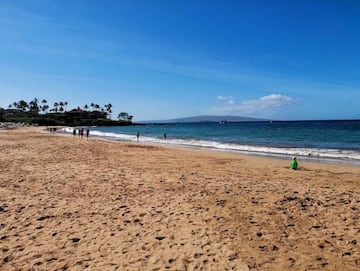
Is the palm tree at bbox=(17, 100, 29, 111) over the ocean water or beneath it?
over

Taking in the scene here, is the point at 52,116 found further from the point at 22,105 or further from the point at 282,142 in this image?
the point at 282,142

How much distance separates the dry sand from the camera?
437 centimetres

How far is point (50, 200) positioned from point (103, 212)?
5.97ft

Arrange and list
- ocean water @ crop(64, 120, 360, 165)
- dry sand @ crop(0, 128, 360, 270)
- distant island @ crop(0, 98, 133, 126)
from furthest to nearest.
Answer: distant island @ crop(0, 98, 133, 126)
ocean water @ crop(64, 120, 360, 165)
dry sand @ crop(0, 128, 360, 270)

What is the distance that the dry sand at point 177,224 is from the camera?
4371 millimetres

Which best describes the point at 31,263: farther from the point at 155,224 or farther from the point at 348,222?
the point at 348,222

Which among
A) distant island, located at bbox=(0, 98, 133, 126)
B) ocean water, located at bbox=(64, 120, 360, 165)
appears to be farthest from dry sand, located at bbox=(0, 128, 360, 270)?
distant island, located at bbox=(0, 98, 133, 126)

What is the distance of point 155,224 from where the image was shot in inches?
226

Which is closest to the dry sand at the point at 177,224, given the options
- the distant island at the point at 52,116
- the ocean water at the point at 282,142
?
the ocean water at the point at 282,142

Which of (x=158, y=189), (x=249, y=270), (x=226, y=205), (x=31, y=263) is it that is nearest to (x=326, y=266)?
(x=249, y=270)

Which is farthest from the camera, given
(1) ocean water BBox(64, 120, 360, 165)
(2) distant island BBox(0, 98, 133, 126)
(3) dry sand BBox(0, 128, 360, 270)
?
(2) distant island BBox(0, 98, 133, 126)

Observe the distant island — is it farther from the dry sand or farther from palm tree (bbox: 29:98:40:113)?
the dry sand

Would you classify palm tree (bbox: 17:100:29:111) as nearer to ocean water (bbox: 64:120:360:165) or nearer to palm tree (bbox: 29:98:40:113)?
palm tree (bbox: 29:98:40:113)

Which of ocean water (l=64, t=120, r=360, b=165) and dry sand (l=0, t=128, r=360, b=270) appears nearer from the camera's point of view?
dry sand (l=0, t=128, r=360, b=270)
